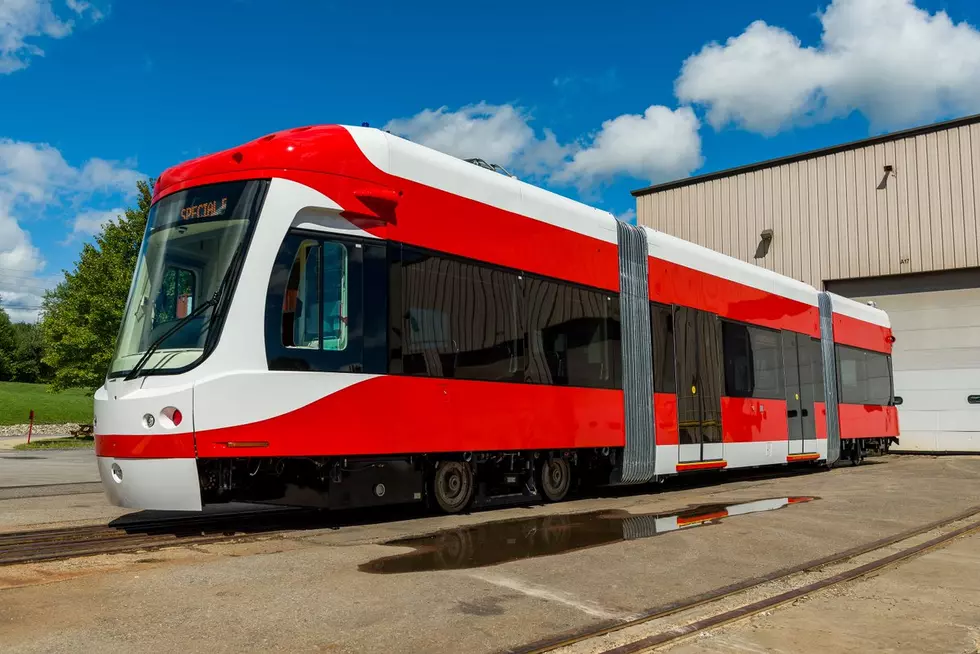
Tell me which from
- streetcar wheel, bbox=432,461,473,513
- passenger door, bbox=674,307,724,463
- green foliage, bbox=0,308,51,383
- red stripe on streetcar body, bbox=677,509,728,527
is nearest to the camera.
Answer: streetcar wheel, bbox=432,461,473,513

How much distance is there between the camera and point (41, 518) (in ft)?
28.6

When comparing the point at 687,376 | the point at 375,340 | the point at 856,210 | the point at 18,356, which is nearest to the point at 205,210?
the point at 375,340

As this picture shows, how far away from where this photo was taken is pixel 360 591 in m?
5.20

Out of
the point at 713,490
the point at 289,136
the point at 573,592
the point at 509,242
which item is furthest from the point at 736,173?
the point at 573,592

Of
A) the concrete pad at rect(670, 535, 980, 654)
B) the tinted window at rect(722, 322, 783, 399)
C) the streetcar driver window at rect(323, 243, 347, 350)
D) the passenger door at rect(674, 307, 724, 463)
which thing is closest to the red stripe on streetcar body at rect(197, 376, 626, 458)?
the streetcar driver window at rect(323, 243, 347, 350)

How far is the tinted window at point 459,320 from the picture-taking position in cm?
820

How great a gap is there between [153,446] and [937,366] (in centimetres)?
2482

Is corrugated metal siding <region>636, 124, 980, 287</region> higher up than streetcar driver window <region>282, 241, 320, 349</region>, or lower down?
higher up

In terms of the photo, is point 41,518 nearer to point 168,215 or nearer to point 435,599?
point 168,215

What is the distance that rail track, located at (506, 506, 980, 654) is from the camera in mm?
4246

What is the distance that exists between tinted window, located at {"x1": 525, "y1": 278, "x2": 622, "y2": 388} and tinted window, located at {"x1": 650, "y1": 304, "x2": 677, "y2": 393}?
40.0 inches

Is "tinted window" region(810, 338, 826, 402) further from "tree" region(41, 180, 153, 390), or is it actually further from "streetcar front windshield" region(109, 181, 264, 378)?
"tree" region(41, 180, 153, 390)

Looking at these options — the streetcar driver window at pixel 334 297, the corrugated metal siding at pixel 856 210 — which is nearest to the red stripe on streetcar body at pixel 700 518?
the streetcar driver window at pixel 334 297

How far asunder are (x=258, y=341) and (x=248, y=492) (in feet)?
4.34
